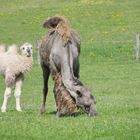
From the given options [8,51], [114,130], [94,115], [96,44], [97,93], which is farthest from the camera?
[96,44]

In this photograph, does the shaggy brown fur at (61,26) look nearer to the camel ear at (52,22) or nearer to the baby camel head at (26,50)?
the camel ear at (52,22)

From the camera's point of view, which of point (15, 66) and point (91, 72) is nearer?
point (15, 66)

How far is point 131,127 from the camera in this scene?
1041cm

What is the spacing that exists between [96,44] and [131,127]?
27401 mm

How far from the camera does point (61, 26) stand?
1295 cm

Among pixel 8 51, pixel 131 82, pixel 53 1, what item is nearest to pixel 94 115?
pixel 8 51

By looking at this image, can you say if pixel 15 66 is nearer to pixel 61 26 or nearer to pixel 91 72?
pixel 61 26

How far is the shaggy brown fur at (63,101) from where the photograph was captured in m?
11.8

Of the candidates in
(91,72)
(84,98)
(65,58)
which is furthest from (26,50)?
(91,72)

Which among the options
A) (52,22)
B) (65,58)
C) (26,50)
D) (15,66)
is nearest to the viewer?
(65,58)

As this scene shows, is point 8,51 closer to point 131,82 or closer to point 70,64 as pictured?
point 70,64

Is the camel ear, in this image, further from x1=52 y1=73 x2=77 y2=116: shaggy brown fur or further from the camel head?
the camel head

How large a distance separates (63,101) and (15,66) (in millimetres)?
3522

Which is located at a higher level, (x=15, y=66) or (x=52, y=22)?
(x=52, y=22)
